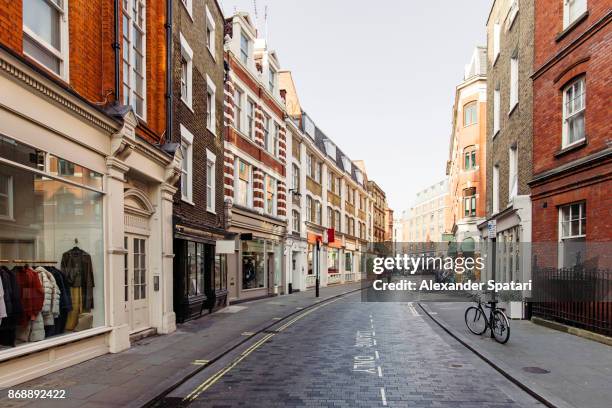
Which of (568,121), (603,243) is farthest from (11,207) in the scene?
(568,121)

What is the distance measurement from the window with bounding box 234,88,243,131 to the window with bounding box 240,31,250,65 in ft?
5.52

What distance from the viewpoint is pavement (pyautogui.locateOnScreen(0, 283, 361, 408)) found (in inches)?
260

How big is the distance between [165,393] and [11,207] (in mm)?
3893

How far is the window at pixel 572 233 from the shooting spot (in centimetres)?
1309

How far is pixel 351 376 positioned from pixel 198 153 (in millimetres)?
10742

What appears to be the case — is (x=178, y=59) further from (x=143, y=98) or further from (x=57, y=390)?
(x=57, y=390)

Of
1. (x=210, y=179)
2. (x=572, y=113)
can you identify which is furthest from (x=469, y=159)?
(x=210, y=179)

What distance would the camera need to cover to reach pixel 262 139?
2622 cm

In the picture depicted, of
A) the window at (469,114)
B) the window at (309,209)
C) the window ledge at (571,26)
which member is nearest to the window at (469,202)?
the window at (469,114)

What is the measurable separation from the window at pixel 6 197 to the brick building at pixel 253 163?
13.5m

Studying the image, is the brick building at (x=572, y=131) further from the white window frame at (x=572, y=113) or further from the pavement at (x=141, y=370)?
the pavement at (x=141, y=370)

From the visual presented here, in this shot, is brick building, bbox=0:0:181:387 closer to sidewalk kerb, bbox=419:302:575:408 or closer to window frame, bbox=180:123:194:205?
window frame, bbox=180:123:194:205

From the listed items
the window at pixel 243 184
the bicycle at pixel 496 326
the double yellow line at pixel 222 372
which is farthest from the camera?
the window at pixel 243 184

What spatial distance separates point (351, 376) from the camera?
8.27m
